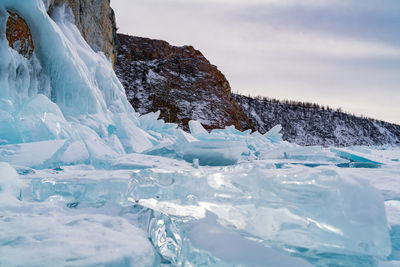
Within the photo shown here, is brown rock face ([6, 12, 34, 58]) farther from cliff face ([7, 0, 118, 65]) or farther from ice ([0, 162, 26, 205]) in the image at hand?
ice ([0, 162, 26, 205])

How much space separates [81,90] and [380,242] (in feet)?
14.3

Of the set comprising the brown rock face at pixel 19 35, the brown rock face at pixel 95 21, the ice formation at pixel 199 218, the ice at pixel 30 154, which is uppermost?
the brown rock face at pixel 95 21

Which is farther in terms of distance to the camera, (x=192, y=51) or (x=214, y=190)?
(x=192, y=51)

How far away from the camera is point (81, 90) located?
4.36 meters

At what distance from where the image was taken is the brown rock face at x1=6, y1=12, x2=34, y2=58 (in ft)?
10.6

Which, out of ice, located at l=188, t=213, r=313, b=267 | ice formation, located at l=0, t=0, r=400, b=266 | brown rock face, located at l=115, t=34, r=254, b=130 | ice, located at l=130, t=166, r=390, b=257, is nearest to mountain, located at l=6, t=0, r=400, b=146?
brown rock face, located at l=115, t=34, r=254, b=130

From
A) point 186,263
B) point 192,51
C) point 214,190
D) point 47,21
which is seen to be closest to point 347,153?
point 214,190

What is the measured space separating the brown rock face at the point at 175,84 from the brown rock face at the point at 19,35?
12.7m

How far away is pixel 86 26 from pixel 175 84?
1381 centimetres

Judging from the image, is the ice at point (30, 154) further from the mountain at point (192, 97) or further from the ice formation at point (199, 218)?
the mountain at point (192, 97)

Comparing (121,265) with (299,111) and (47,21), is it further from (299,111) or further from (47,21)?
(299,111)

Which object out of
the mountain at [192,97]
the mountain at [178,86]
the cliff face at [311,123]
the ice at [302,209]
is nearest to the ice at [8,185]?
the ice at [302,209]

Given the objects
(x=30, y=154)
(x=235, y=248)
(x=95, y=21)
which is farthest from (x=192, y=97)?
(x=235, y=248)

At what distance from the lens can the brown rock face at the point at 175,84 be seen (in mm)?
18234
